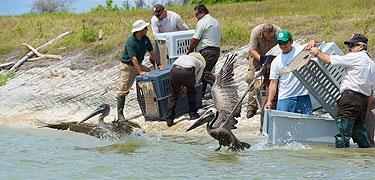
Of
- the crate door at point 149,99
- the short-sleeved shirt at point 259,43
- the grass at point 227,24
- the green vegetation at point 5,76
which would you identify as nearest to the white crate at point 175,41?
the crate door at point 149,99

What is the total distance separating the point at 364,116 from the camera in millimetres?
11062

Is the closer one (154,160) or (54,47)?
(154,160)

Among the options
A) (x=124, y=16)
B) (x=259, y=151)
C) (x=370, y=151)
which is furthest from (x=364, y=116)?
(x=124, y=16)

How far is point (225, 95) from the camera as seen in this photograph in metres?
12.0

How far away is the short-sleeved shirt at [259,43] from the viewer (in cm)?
1356

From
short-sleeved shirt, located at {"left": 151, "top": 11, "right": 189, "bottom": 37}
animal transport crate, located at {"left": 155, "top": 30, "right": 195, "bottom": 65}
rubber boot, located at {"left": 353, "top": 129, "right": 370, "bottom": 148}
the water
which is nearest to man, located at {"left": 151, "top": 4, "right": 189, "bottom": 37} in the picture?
short-sleeved shirt, located at {"left": 151, "top": 11, "right": 189, "bottom": 37}

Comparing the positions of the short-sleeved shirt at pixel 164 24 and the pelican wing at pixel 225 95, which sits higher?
the short-sleeved shirt at pixel 164 24

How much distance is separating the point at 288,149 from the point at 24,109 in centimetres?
829

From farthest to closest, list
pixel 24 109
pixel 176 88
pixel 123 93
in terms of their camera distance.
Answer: pixel 24 109 < pixel 123 93 < pixel 176 88

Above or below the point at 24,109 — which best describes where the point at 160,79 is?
above

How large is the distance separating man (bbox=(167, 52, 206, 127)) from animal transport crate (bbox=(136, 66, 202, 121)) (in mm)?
183

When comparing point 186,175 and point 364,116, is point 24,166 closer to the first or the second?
point 186,175

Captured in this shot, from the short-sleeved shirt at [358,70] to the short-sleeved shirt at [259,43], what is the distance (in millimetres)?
2856

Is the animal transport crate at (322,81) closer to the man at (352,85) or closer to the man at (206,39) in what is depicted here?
the man at (352,85)
